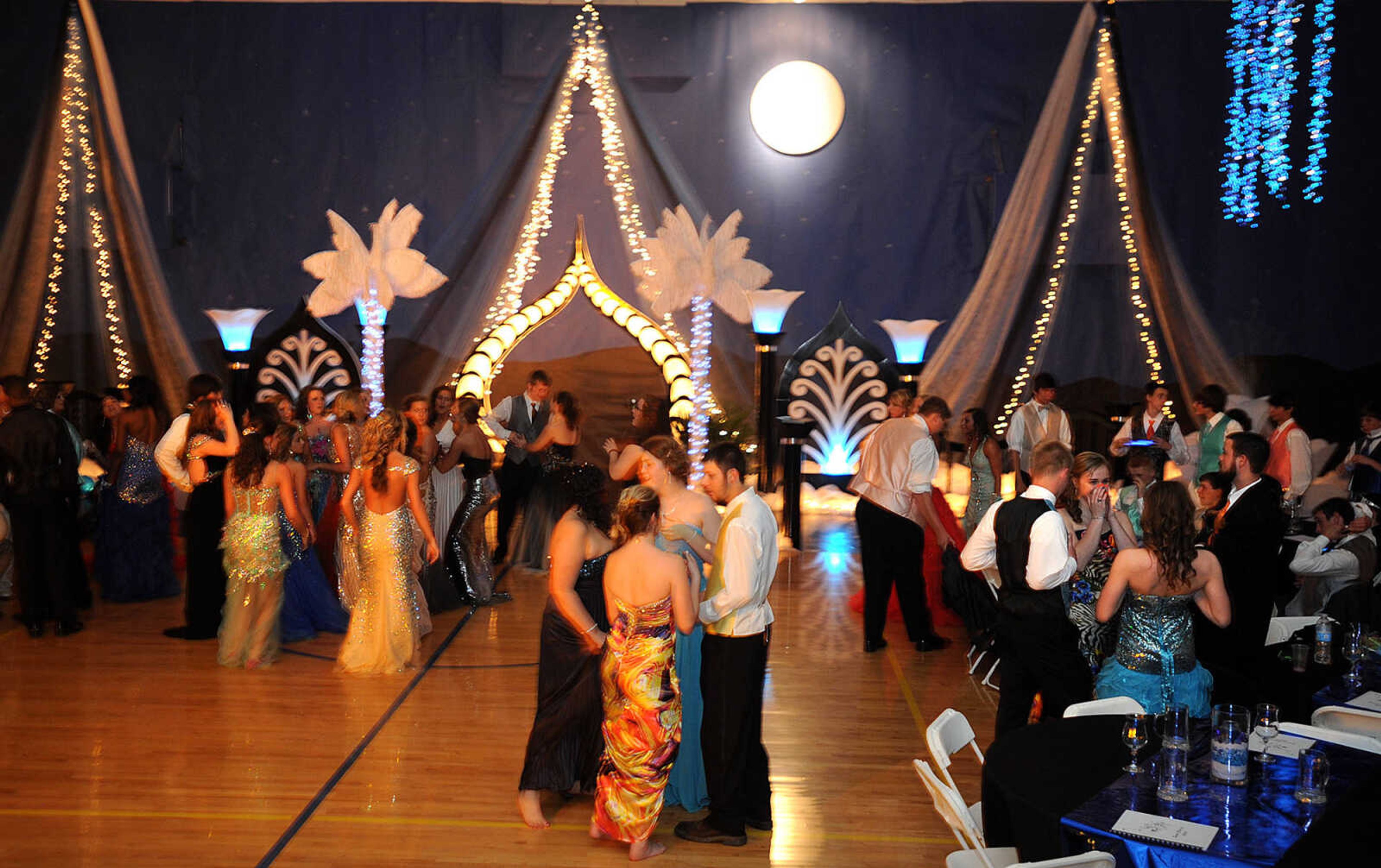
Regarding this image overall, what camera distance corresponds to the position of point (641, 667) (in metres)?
3.70

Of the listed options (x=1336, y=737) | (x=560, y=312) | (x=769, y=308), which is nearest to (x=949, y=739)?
(x=1336, y=737)

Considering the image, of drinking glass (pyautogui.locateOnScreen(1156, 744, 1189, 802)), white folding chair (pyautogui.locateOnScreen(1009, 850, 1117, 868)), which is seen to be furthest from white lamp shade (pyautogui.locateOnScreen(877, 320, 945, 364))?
white folding chair (pyautogui.locateOnScreen(1009, 850, 1117, 868))

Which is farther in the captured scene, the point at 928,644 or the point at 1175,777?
the point at 928,644

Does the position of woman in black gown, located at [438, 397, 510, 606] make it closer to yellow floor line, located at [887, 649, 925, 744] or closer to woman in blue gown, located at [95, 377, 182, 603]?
woman in blue gown, located at [95, 377, 182, 603]

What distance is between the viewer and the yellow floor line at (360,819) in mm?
3979

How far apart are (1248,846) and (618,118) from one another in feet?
32.2

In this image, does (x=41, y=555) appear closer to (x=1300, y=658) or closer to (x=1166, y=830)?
(x=1166, y=830)

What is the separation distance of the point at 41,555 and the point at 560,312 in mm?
5896

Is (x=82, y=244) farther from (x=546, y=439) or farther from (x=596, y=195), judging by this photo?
(x=546, y=439)

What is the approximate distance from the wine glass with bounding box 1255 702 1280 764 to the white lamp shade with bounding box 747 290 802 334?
20.5 ft

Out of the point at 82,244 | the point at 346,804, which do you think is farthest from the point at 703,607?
the point at 82,244

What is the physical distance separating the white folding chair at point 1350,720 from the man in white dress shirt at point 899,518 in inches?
98.8

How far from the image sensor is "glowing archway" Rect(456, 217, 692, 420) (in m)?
11.0

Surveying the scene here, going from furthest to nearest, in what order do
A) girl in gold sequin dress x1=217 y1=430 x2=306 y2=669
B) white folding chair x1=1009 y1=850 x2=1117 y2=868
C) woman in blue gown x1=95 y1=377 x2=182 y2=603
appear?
woman in blue gown x1=95 y1=377 x2=182 y2=603
girl in gold sequin dress x1=217 y1=430 x2=306 y2=669
white folding chair x1=1009 y1=850 x2=1117 y2=868
